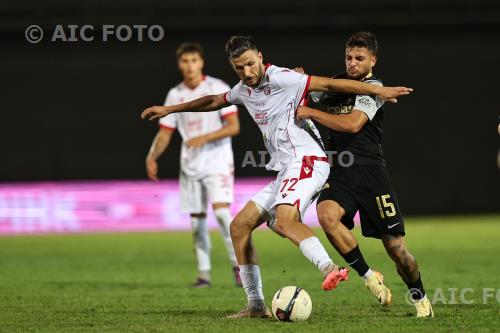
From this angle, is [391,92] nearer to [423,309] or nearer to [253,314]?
[423,309]

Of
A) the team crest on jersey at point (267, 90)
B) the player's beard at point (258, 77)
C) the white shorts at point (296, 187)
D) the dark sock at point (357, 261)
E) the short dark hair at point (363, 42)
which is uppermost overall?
the short dark hair at point (363, 42)

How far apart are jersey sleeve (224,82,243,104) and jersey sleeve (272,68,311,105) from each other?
0.39 metres

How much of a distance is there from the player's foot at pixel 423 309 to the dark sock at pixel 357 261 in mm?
459

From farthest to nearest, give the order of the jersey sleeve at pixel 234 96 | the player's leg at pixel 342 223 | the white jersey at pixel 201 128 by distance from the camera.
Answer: the white jersey at pixel 201 128
the jersey sleeve at pixel 234 96
the player's leg at pixel 342 223

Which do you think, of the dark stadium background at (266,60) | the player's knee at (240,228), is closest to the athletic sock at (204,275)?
the player's knee at (240,228)

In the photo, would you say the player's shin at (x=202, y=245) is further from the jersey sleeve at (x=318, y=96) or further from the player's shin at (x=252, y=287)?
the jersey sleeve at (x=318, y=96)

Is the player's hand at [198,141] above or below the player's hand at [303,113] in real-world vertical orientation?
below

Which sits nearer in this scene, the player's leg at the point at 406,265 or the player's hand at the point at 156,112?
the player's leg at the point at 406,265

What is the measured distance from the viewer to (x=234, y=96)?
7430 mm

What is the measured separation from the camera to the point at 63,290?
9.56m

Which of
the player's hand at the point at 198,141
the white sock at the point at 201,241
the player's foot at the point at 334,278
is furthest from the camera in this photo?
the player's hand at the point at 198,141

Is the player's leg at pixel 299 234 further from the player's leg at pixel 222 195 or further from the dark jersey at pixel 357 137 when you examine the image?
the player's leg at pixel 222 195

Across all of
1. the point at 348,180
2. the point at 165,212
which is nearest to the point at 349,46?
the point at 348,180

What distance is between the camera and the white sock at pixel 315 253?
655 cm
